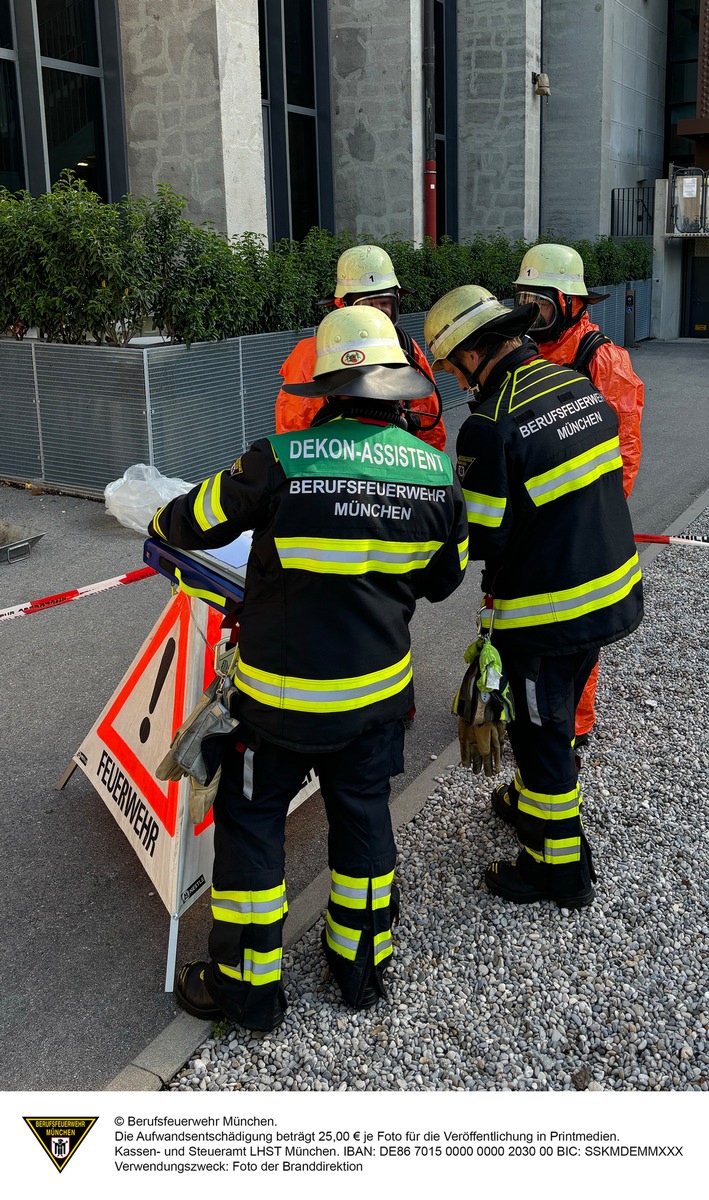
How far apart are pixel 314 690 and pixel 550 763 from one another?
3.59 feet

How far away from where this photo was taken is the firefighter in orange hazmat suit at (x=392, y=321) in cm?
471

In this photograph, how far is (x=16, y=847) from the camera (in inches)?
167

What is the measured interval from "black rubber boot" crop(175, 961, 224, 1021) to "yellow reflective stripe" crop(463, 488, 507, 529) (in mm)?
1621

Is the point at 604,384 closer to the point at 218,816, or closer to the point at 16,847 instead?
the point at 218,816

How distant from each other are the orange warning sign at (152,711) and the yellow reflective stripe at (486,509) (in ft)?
3.50

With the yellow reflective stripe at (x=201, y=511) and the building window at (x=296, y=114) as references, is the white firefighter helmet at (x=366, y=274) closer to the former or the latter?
the yellow reflective stripe at (x=201, y=511)

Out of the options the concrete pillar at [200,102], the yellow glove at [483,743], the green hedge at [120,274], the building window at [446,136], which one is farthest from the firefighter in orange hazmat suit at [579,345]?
the building window at [446,136]

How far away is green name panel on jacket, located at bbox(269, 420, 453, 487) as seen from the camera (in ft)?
9.22

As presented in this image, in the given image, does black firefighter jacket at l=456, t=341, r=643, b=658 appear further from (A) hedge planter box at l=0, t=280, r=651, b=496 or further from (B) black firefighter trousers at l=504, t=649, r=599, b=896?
(A) hedge planter box at l=0, t=280, r=651, b=496

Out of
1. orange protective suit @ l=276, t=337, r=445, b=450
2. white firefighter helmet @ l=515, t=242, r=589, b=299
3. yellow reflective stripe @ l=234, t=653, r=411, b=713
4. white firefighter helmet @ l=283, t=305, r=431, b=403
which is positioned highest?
white firefighter helmet @ l=515, t=242, r=589, b=299

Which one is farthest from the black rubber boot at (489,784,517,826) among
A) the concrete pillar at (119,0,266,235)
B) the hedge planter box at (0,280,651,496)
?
the concrete pillar at (119,0,266,235)

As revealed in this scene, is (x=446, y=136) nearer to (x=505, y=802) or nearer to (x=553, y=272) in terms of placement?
(x=553, y=272)

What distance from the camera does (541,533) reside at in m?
3.55

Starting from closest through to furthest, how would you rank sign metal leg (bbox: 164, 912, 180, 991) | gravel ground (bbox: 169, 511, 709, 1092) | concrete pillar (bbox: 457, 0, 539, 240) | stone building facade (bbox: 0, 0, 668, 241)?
1. gravel ground (bbox: 169, 511, 709, 1092)
2. sign metal leg (bbox: 164, 912, 180, 991)
3. stone building facade (bbox: 0, 0, 668, 241)
4. concrete pillar (bbox: 457, 0, 539, 240)
